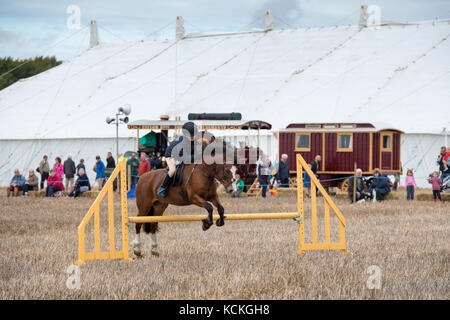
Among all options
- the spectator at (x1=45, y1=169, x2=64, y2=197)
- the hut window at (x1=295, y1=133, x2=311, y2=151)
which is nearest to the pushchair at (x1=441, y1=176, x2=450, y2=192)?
the hut window at (x1=295, y1=133, x2=311, y2=151)

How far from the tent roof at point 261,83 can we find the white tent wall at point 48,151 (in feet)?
1.26

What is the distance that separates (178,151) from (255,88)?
27.5m

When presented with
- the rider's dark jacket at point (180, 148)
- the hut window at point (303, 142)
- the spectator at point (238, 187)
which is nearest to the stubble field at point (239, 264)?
the rider's dark jacket at point (180, 148)

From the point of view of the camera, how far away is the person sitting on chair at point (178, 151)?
35.8ft

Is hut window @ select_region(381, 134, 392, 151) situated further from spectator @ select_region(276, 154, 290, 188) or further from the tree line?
the tree line

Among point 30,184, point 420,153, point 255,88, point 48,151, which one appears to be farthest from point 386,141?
point 48,151

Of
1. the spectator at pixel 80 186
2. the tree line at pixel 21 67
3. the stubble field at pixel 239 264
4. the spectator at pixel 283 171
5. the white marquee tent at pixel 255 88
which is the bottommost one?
the stubble field at pixel 239 264

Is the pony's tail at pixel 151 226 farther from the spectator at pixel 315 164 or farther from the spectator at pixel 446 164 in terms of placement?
the spectator at pixel 315 164

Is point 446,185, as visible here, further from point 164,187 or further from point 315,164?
point 164,187

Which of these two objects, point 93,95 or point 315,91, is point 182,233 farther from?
point 93,95

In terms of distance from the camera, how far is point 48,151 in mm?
37250

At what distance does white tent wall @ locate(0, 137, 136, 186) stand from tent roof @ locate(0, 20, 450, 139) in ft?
1.26

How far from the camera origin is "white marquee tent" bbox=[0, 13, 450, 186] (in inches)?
1323

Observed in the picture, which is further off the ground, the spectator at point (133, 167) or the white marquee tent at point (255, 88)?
the white marquee tent at point (255, 88)
